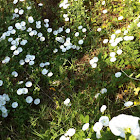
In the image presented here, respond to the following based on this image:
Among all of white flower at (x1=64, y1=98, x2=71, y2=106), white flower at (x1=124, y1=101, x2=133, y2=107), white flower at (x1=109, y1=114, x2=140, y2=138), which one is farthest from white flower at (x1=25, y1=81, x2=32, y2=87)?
white flower at (x1=109, y1=114, x2=140, y2=138)

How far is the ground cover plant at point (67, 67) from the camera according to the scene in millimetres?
2191

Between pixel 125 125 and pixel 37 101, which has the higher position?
pixel 125 125

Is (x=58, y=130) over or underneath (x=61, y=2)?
underneath

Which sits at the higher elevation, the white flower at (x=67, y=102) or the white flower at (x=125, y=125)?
the white flower at (x=125, y=125)

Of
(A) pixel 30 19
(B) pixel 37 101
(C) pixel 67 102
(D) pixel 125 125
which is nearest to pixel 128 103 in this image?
(C) pixel 67 102

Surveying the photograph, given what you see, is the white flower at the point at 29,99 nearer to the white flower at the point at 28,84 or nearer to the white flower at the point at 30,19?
the white flower at the point at 28,84

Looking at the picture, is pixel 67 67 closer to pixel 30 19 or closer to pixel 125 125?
pixel 30 19

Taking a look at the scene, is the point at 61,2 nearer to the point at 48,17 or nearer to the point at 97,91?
the point at 48,17

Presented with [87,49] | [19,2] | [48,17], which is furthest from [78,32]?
[19,2]

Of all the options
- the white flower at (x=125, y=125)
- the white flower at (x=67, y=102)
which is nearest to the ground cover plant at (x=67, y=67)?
the white flower at (x=67, y=102)

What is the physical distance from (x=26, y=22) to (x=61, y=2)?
0.78m

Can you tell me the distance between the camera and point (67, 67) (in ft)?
9.57

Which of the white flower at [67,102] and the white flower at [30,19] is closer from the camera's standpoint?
the white flower at [67,102]

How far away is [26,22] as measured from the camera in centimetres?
336
